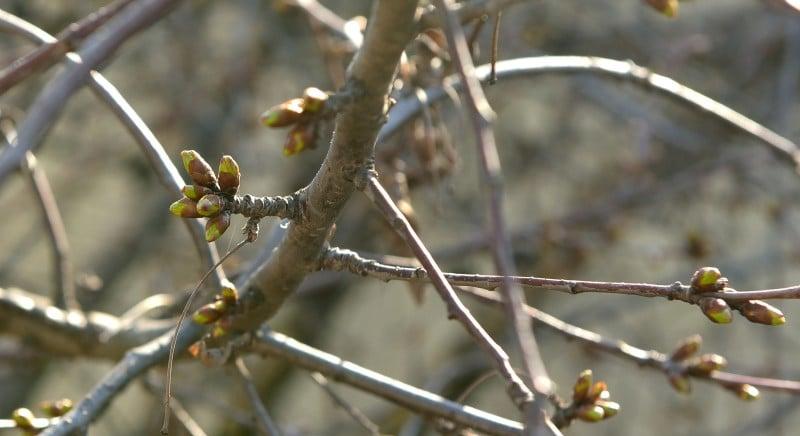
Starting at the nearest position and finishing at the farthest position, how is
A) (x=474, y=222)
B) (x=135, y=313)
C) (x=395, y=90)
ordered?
(x=395, y=90) → (x=135, y=313) → (x=474, y=222)

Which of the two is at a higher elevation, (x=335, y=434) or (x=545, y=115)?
(x=545, y=115)

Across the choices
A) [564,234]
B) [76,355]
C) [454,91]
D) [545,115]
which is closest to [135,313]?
[76,355]

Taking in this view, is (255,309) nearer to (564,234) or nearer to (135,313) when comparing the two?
(135,313)

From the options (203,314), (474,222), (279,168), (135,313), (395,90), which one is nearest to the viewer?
(203,314)

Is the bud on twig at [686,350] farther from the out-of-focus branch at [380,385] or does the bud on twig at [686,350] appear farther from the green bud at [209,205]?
the green bud at [209,205]

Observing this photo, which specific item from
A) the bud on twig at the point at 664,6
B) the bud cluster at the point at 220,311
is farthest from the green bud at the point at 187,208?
the bud on twig at the point at 664,6

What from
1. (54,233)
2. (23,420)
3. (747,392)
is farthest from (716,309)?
(54,233)

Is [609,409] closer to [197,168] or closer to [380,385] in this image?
[380,385]
